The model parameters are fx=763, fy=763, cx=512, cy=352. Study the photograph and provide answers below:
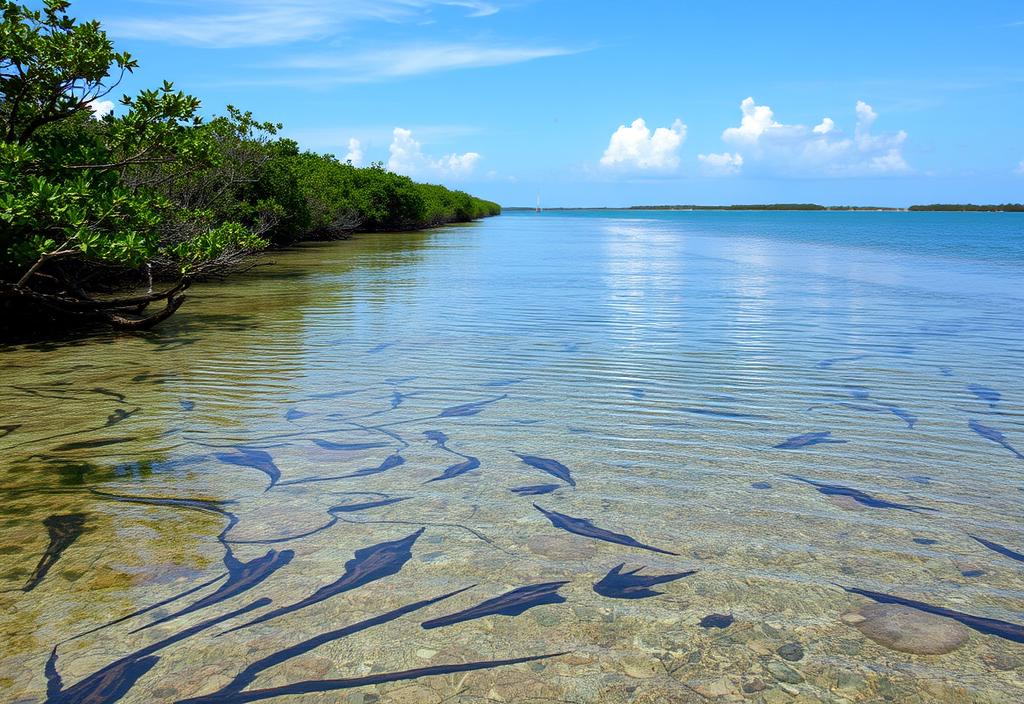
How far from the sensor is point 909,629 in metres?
3.50

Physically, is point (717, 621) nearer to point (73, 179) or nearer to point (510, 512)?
point (510, 512)

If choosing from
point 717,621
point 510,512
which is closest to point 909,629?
point 717,621

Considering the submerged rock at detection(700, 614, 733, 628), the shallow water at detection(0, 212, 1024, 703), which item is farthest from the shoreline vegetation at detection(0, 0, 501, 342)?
the submerged rock at detection(700, 614, 733, 628)

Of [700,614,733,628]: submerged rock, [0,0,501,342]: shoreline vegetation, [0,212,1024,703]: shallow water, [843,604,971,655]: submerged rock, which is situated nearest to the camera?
[0,212,1024,703]: shallow water

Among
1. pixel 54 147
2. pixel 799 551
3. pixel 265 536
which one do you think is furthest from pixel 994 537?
pixel 54 147

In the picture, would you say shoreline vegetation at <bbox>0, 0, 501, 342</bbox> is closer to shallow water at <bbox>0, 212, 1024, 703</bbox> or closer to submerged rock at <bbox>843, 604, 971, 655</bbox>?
shallow water at <bbox>0, 212, 1024, 703</bbox>

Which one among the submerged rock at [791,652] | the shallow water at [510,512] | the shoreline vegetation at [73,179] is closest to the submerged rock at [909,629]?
the shallow water at [510,512]

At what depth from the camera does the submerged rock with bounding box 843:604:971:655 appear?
132 inches

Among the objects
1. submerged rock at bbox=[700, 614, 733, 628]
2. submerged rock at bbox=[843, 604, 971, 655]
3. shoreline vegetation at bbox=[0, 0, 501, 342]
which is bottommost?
submerged rock at bbox=[700, 614, 733, 628]

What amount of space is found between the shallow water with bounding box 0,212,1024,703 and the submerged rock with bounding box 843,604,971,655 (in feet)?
0.20

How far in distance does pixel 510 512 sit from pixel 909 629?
233 cm

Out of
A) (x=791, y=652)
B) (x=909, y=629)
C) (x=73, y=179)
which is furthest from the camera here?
(x=73, y=179)

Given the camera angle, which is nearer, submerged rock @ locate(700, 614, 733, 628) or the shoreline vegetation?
submerged rock @ locate(700, 614, 733, 628)

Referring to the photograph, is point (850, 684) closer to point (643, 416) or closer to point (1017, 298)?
point (643, 416)
